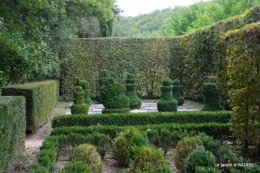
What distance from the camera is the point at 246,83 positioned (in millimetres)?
4766

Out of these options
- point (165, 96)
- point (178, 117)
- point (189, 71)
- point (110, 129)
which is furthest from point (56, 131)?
→ point (189, 71)

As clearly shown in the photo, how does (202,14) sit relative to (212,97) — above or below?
above

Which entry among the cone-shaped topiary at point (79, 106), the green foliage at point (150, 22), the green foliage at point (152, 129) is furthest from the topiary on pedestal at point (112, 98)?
the green foliage at point (150, 22)

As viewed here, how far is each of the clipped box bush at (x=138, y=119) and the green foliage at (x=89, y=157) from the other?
277 cm

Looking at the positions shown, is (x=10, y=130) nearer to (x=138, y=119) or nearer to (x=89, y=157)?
(x=89, y=157)

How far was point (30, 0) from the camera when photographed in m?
5.52

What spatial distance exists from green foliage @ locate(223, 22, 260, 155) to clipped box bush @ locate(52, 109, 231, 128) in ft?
6.76

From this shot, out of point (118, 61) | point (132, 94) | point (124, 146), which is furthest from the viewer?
point (118, 61)

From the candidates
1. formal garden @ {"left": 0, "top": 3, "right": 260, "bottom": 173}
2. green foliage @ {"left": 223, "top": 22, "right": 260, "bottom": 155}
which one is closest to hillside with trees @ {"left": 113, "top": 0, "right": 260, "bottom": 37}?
formal garden @ {"left": 0, "top": 3, "right": 260, "bottom": 173}

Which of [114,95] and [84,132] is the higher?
[114,95]

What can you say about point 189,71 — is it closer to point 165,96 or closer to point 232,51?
point 165,96

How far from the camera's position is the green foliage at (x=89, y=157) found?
3.97 meters

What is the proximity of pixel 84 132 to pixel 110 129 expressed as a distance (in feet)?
1.83

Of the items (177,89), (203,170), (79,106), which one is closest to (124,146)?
(203,170)
